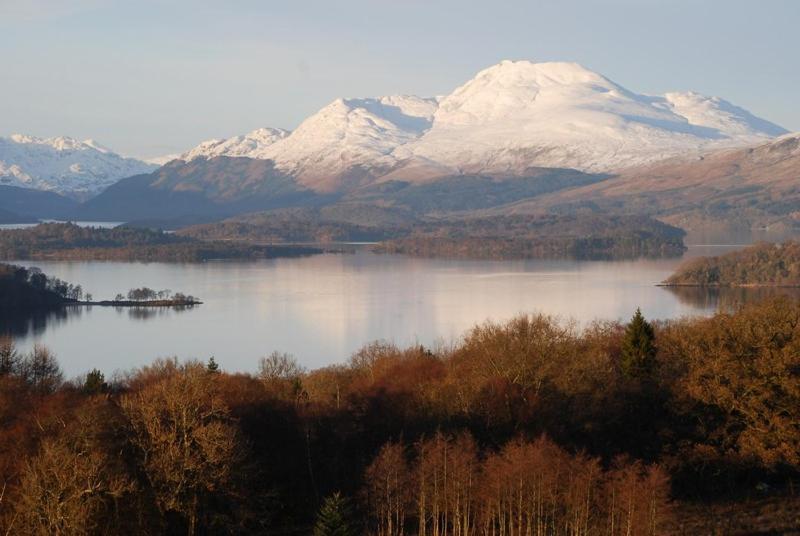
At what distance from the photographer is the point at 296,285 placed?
6016cm

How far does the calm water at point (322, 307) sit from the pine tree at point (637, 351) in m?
15.0

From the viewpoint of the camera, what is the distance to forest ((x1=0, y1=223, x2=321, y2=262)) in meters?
88.4

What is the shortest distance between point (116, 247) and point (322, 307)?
53950mm

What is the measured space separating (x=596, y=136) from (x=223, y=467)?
169m

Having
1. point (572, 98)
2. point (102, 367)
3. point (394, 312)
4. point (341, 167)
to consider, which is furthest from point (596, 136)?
point (102, 367)

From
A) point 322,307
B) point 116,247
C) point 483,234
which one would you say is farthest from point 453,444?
point 483,234

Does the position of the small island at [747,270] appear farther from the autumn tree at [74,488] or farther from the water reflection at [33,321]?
the autumn tree at [74,488]

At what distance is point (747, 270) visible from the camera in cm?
5956

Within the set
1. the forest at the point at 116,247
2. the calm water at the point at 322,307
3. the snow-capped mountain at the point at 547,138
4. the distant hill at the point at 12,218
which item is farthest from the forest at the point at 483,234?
Answer: the distant hill at the point at 12,218

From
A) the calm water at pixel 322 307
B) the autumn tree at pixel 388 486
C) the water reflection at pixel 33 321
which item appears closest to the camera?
the autumn tree at pixel 388 486

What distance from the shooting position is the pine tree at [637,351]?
18.1m

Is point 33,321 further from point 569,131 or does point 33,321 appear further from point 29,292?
point 569,131

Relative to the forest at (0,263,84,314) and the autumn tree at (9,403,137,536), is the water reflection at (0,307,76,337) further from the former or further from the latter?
the autumn tree at (9,403,137,536)

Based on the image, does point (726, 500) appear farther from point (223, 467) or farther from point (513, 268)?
point (513, 268)
